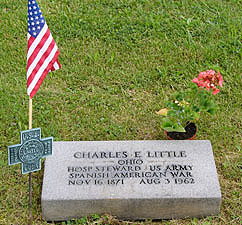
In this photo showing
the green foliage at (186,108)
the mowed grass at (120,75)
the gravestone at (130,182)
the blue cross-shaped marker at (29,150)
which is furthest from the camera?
the mowed grass at (120,75)

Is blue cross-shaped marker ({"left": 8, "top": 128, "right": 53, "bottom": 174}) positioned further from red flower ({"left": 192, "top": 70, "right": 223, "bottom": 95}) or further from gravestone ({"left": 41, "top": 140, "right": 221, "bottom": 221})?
red flower ({"left": 192, "top": 70, "right": 223, "bottom": 95})

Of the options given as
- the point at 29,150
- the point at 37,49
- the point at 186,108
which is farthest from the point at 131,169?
the point at 37,49

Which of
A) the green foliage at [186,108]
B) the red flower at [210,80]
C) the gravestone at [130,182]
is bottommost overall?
the gravestone at [130,182]

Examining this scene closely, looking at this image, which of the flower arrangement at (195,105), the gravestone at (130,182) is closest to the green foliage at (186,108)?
the flower arrangement at (195,105)

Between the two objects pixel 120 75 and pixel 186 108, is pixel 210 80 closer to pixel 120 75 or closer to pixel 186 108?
pixel 186 108

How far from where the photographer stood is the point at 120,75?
17.8ft

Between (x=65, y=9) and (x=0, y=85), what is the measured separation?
1733 mm

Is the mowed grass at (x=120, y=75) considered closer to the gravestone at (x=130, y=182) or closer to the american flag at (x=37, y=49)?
the gravestone at (x=130, y=182)

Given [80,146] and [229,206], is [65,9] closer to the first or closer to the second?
[80,146]

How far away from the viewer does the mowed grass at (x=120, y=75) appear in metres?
4.36

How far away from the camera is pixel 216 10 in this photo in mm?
6309

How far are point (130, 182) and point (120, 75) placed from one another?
6.44 feet

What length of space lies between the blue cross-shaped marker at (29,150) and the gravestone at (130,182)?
1.14 feet

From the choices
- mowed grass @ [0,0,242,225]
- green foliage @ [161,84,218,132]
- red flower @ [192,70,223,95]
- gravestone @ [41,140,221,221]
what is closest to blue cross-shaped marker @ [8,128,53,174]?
gravestone @ [41,140,221,221]
